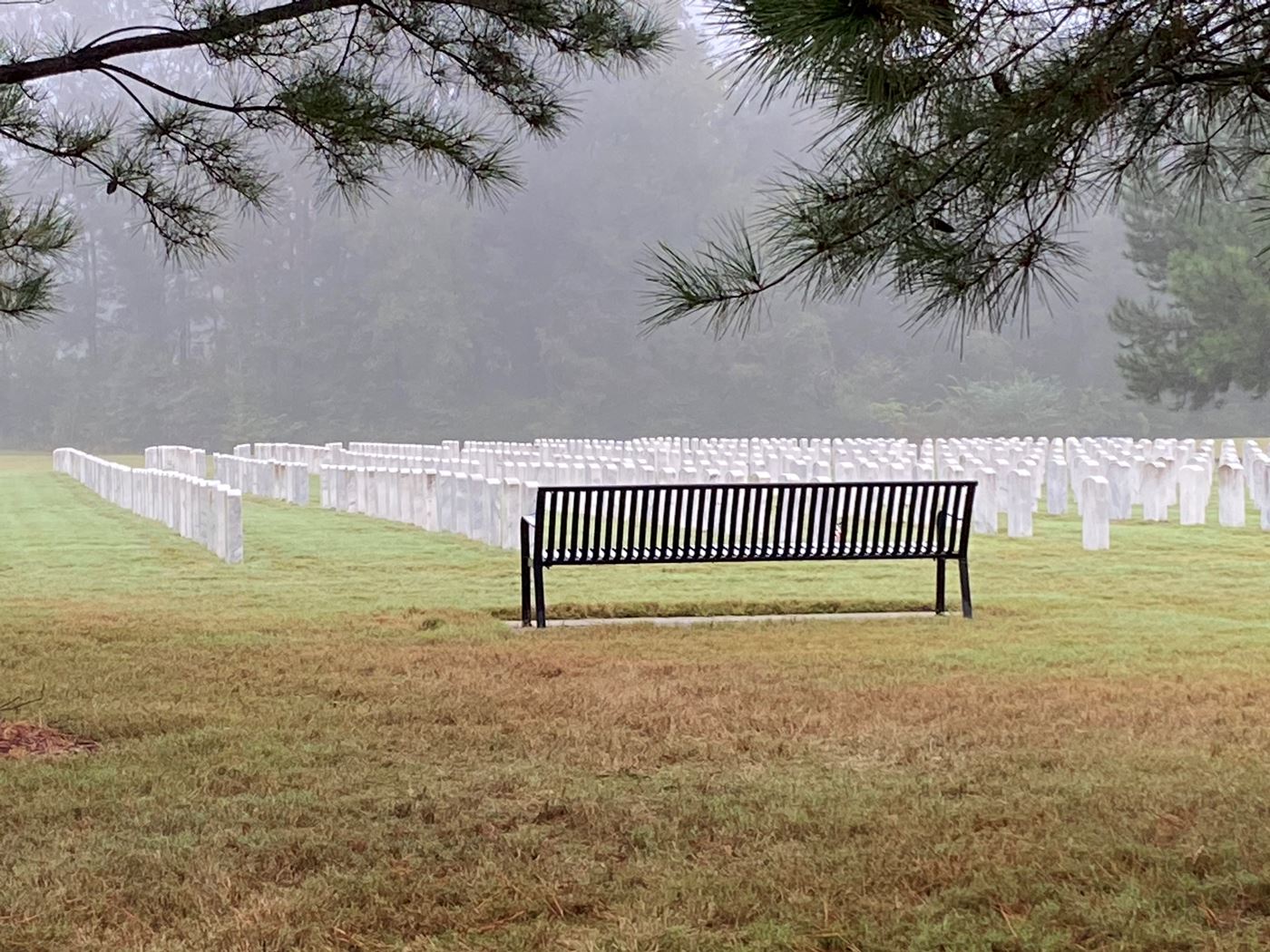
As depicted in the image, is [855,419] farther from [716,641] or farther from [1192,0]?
[1192,0]

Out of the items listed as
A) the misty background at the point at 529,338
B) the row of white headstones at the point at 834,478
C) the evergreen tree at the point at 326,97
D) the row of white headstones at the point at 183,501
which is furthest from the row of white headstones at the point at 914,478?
the misty background at the point at 529,338

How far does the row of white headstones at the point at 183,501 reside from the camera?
508 inches

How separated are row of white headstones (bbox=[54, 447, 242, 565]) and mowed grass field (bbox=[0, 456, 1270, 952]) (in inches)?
144

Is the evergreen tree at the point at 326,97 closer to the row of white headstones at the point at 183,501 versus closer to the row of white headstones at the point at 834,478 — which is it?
the row of white headstones at the point at 834,478

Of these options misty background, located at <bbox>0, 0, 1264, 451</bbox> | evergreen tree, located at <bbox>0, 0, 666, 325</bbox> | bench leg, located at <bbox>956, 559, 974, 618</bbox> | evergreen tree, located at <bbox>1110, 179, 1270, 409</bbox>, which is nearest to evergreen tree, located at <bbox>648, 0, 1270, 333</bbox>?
evergreen tree, located at <bbox>0, 0, 666, 325</bbox>

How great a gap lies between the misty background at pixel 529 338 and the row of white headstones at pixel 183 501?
2865 cm

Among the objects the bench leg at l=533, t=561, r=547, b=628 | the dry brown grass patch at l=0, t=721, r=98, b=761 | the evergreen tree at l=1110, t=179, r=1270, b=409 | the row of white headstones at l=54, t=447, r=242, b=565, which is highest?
the evergreen tree at l=1110, t=179, r=1270, b=409

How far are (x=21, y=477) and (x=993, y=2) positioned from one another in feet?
106

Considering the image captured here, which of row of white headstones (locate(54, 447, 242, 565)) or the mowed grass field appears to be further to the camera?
row of white headstones (locate(54, 447, 242, 565))

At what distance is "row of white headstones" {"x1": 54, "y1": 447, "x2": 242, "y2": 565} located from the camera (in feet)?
42.3

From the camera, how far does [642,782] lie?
463 centimetres

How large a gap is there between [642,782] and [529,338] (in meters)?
52.5

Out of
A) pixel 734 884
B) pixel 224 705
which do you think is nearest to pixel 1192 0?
pixel 734 884

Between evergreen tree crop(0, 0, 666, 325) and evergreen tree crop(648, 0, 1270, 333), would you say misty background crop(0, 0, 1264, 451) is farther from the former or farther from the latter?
evergreen tree crop(648, 0, 1270, 333)
